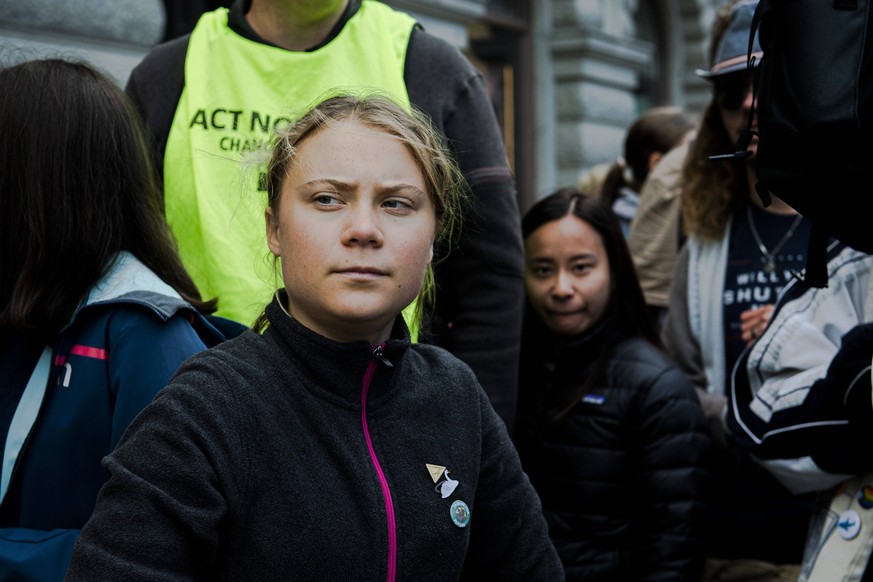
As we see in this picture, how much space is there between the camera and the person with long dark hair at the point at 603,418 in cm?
288

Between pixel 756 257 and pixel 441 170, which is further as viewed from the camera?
pixel 756 257

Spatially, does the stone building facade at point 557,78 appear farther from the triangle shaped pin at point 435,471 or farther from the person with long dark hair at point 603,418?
the triangle shaped pin at point 435,471

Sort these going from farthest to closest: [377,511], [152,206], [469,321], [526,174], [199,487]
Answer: [526,174], [469,321], [152,206], [377,511], [199,487]

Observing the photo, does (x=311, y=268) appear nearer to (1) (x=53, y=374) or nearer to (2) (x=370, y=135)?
(2) (x=370, y=135)

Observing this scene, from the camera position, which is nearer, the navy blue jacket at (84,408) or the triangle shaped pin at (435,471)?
the triangle shaped pin at (435,471)

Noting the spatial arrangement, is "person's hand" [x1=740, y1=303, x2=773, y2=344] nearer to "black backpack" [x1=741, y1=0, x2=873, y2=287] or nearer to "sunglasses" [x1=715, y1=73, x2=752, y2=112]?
"sunglasses" [x1=715, y1=73, x2=752, y2=112]

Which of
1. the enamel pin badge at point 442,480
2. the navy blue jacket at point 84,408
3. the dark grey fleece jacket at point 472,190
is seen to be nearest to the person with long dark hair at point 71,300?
the navy blue jacket at point 84,408

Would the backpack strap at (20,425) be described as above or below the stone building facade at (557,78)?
below

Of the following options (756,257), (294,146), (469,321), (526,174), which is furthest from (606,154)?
(294,146)

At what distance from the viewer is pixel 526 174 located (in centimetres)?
955

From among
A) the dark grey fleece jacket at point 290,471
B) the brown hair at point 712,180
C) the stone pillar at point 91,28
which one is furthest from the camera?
the stone pillar at point 91,28

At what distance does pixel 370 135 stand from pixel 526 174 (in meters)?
7.96

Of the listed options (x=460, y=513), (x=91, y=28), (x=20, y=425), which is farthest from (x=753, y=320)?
(x=91, y=28)

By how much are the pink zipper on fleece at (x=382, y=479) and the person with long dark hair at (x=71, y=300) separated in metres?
0.38
